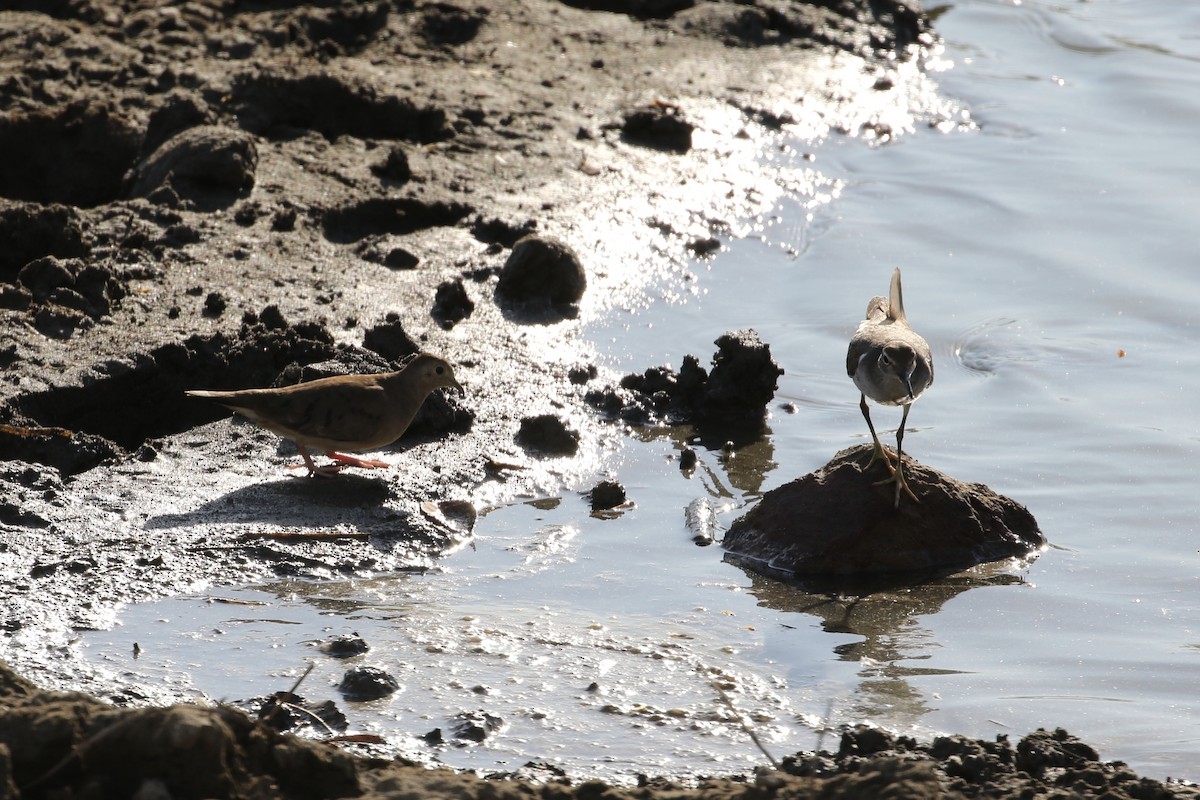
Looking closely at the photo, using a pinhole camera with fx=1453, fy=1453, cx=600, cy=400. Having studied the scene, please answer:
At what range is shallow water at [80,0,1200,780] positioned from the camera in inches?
208

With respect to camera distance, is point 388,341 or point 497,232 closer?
point 388,341

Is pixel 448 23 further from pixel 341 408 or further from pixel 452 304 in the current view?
pixel 341 408

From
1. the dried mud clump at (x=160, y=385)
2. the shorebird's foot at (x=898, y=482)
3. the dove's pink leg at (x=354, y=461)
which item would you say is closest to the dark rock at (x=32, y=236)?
the dried mud clump at (x=160, y=385)

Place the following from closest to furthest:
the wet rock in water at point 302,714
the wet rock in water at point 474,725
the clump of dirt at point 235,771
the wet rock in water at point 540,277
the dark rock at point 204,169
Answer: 1. the clump of dirt at point 235,771
2. the wet rock in water at point 302,714
3. the wet rock in water at point 474,725
4. the wet rock in water at point 540,277
5. the dark rock at point 204,169

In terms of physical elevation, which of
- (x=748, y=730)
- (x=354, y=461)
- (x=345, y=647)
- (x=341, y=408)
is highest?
(x=748, y=730)

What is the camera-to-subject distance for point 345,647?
5500 millimetres

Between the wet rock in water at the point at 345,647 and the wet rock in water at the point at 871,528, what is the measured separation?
6.45 feet

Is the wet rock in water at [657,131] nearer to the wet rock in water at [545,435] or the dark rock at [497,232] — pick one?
the dark rock at [497,232]

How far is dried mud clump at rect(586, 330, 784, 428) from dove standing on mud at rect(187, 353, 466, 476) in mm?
1330

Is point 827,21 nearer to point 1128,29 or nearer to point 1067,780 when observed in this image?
point 1128,29

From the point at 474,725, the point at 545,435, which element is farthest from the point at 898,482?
the point at 474,725

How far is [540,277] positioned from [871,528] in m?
3.30

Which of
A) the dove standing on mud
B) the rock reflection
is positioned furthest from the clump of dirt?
the dove standing on mud

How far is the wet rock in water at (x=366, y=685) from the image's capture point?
518 centimetres
